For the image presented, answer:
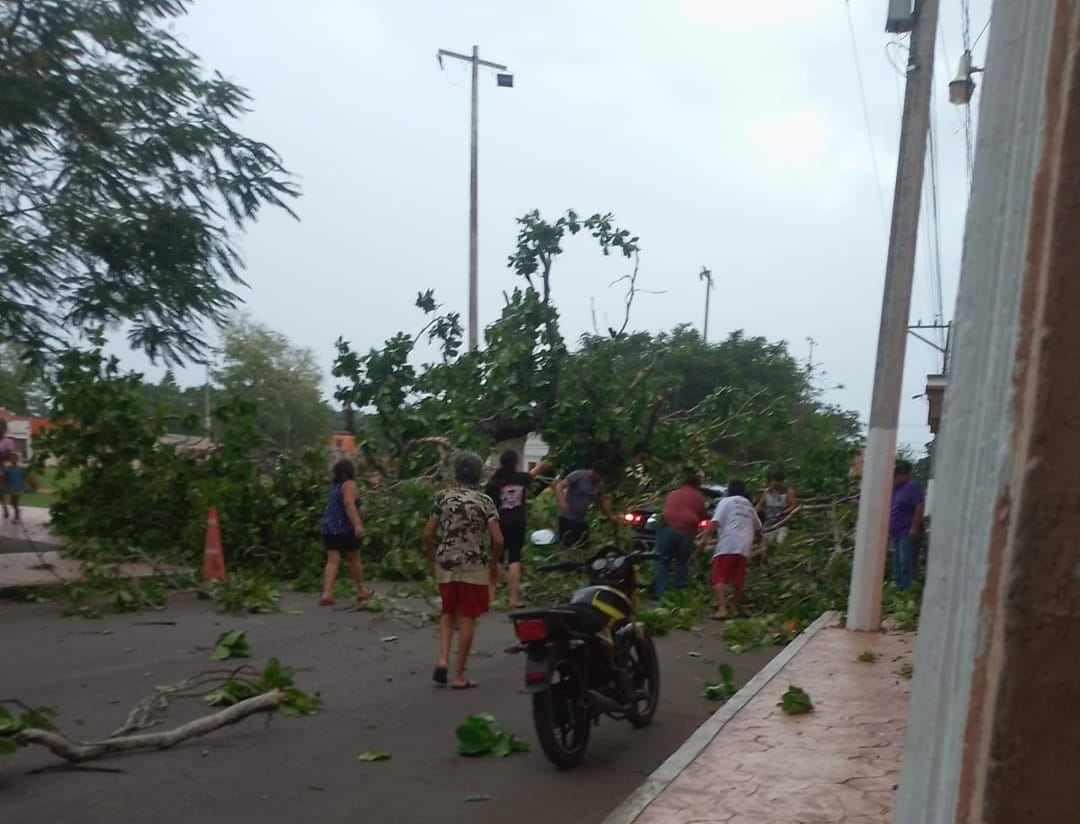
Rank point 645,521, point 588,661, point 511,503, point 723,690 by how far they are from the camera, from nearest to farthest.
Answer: point 588,661
point 723,690
point 511,503
point 645,521

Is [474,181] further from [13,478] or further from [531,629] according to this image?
[531,629]

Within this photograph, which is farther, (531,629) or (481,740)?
(481,740)

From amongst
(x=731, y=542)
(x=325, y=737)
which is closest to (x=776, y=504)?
(x=731, y=542)

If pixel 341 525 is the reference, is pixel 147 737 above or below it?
below

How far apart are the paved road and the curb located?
0.84 feet

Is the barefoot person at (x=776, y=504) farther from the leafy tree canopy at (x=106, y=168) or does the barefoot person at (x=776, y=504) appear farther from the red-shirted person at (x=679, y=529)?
the leafy tree canopy at (x=106, y=168)

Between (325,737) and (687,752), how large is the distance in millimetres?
2186

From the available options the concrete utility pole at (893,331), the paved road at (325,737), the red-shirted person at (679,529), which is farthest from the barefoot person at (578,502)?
the concrete utility pole at (893,331)

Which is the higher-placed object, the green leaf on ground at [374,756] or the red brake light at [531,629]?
the red brake light at [531,629]

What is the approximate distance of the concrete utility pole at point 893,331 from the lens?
37.0 ft

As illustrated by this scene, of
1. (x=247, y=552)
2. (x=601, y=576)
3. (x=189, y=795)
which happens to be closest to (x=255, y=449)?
(x=247, y=552)

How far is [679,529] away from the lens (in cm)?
1430

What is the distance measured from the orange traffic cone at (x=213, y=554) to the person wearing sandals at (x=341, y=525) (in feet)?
7.08

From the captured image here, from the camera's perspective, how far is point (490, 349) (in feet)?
60.5
